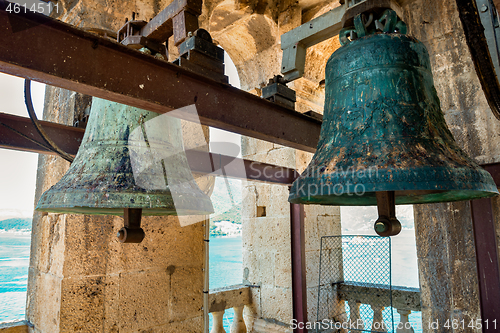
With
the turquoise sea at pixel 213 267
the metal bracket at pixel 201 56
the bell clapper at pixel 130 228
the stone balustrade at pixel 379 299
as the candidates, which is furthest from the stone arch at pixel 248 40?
the turquoise sea at pixel 213 267

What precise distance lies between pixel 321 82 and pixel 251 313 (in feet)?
9.95

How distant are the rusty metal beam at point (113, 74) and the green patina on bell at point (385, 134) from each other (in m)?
0.36

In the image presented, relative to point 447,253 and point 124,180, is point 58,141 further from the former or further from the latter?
point 447,253

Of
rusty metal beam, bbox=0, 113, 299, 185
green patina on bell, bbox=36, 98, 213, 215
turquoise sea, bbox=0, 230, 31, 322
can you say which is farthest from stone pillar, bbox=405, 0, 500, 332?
turquoise sea, bbox=0, 230, 31, 322

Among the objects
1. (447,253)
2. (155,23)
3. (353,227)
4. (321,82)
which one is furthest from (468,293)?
(353,227)

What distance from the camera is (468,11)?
861 mm

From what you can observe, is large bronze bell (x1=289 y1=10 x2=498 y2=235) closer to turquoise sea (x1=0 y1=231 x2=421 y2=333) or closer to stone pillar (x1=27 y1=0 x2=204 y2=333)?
stone pillar (x1=27 y1=0 x2=204 y2=333)

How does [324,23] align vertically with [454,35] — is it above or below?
below

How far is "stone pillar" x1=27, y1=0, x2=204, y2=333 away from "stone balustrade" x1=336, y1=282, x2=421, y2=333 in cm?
230

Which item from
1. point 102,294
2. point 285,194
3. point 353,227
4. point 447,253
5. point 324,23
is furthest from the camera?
point 353,227

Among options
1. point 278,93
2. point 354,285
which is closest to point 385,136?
point 278,93

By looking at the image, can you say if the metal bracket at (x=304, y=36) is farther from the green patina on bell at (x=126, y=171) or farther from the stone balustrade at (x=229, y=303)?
the stone balustrade at (x=229, y=303)

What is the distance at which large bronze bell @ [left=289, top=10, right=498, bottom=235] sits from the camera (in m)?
0.89

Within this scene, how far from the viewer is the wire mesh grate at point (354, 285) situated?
12.3 feet
